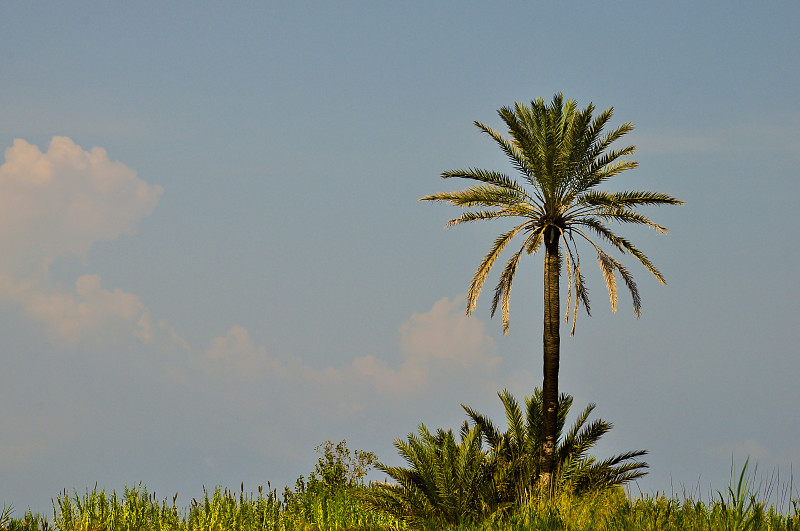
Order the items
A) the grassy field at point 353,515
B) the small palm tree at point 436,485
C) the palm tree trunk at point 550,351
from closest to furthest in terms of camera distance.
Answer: the grassy field at point 353,515
the small palm tree at point 436,485
the palm tree trunk at point 550,351

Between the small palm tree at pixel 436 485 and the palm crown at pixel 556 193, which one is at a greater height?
the palm crown at pixel 556 193

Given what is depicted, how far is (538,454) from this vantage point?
1052 inches

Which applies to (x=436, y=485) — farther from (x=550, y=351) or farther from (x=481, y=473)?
(x=550, y=351)

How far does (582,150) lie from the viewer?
2820cm

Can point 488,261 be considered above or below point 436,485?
above

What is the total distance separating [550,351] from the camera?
26.8 meters

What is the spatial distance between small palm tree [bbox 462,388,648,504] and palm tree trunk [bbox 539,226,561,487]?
0.34m

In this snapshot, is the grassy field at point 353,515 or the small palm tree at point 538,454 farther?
the small palm tree at point 538,454

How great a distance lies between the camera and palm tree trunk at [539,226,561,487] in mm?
25672

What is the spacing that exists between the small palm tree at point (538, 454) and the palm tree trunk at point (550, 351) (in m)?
0.34

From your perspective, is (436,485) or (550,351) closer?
(436,485)

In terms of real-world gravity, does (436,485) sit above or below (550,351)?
below

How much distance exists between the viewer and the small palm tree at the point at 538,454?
980 inches

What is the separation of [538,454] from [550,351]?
126 inches
